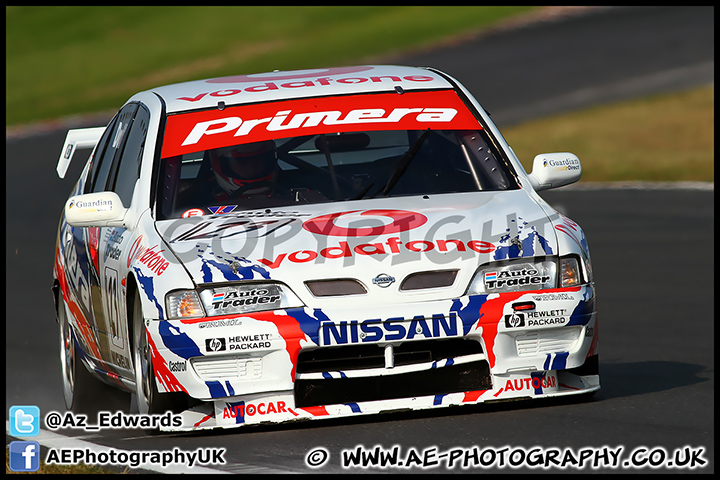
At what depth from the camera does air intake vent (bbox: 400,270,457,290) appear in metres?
5.62

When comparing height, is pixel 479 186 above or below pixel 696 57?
below

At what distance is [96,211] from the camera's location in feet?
20.8

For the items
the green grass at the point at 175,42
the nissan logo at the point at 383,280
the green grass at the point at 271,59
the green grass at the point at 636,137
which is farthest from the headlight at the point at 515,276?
the green grass at the point at 175,42

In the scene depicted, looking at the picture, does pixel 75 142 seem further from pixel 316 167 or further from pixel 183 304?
pixel 183 304

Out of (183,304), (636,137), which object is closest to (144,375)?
(183,304)

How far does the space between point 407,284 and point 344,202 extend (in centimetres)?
83

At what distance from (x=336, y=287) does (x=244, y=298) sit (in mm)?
375

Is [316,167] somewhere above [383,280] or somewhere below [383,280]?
above

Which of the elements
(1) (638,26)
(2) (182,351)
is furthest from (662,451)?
(1) (638,26)

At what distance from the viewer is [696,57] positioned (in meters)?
29.1

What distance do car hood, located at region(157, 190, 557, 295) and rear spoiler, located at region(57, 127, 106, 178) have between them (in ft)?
7.19

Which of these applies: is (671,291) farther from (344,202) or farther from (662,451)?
(662,451)

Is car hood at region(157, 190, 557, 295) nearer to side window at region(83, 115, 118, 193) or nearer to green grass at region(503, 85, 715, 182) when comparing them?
side window at region(83, 115, 118, 193)

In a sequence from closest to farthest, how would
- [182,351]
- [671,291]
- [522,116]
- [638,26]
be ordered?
[182,351] < [671,291] < [522,116] < [638,26]
